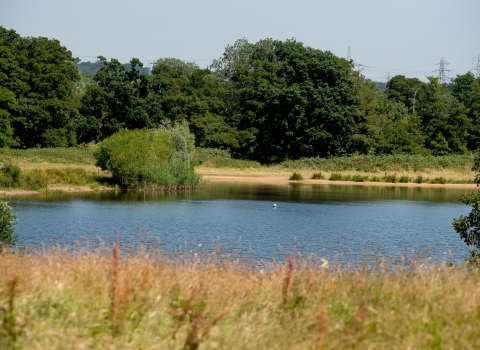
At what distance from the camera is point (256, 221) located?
119 ft

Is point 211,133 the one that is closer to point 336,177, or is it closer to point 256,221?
point 336,177

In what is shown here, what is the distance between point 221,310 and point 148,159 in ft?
159

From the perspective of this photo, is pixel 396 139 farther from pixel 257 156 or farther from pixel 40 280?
pixel 40 280

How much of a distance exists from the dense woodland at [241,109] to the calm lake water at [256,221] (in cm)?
2721

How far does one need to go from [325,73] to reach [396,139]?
12864mm

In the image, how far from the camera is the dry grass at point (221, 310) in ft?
19.3

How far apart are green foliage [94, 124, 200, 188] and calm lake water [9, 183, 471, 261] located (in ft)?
9.29

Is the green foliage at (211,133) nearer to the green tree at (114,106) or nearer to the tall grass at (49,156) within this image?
the green tree at (114,106)

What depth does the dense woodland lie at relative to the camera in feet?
258

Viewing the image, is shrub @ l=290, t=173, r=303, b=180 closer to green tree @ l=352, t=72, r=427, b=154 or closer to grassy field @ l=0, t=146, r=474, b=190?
grassy field @ l=0, t=146, r=474, b=190

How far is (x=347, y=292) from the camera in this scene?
7.65m

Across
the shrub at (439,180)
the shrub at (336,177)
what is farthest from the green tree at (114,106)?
the shrub at (439,180)

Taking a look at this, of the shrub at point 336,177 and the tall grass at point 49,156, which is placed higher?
the tall grass at point 49,156

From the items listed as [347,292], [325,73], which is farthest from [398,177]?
[347,292]
